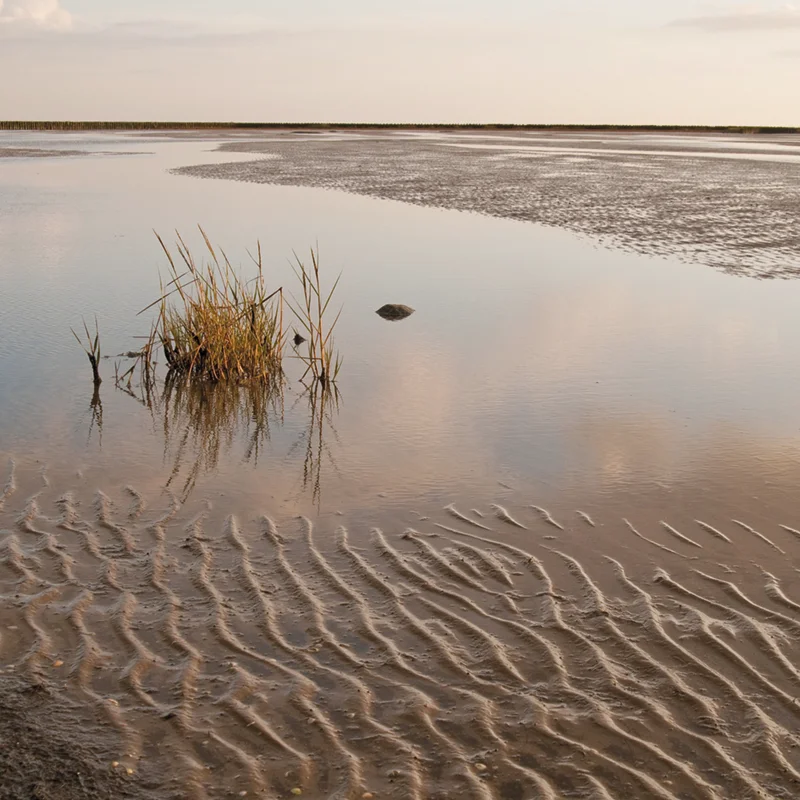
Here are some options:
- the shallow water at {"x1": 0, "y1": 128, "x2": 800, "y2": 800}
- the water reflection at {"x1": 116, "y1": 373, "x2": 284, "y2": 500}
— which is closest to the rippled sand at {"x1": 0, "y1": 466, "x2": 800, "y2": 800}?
Result: the shallow water at {"x1": 0, "y1": 128, "x2": 800, "y2": 800}

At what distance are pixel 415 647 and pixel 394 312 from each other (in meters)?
7.50

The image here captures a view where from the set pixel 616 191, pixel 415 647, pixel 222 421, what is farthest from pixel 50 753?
pixel 616 191

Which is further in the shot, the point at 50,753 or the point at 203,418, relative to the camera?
the point at 203,418

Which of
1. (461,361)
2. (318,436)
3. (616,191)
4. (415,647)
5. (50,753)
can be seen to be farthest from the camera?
(616,191)

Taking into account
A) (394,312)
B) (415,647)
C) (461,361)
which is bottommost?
(415,647)

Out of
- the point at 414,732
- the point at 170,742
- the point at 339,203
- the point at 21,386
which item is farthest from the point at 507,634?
the point at 339,203

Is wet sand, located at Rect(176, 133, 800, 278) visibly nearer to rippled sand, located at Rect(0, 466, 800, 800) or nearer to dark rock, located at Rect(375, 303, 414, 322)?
dark rock, located at Rect(375, 303, 414, 322)

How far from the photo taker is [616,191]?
26.1 metres

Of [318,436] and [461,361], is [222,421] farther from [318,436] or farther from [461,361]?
[461,361]

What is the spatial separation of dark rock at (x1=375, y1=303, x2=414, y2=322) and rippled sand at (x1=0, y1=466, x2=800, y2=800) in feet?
18.9

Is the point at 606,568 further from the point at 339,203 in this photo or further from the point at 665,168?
the point at 665,168

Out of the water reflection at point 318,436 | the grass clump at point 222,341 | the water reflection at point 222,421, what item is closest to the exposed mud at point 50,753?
the water reflection at point 222,421

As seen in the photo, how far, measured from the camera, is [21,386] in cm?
852

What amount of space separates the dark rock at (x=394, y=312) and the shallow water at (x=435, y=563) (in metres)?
0.39
